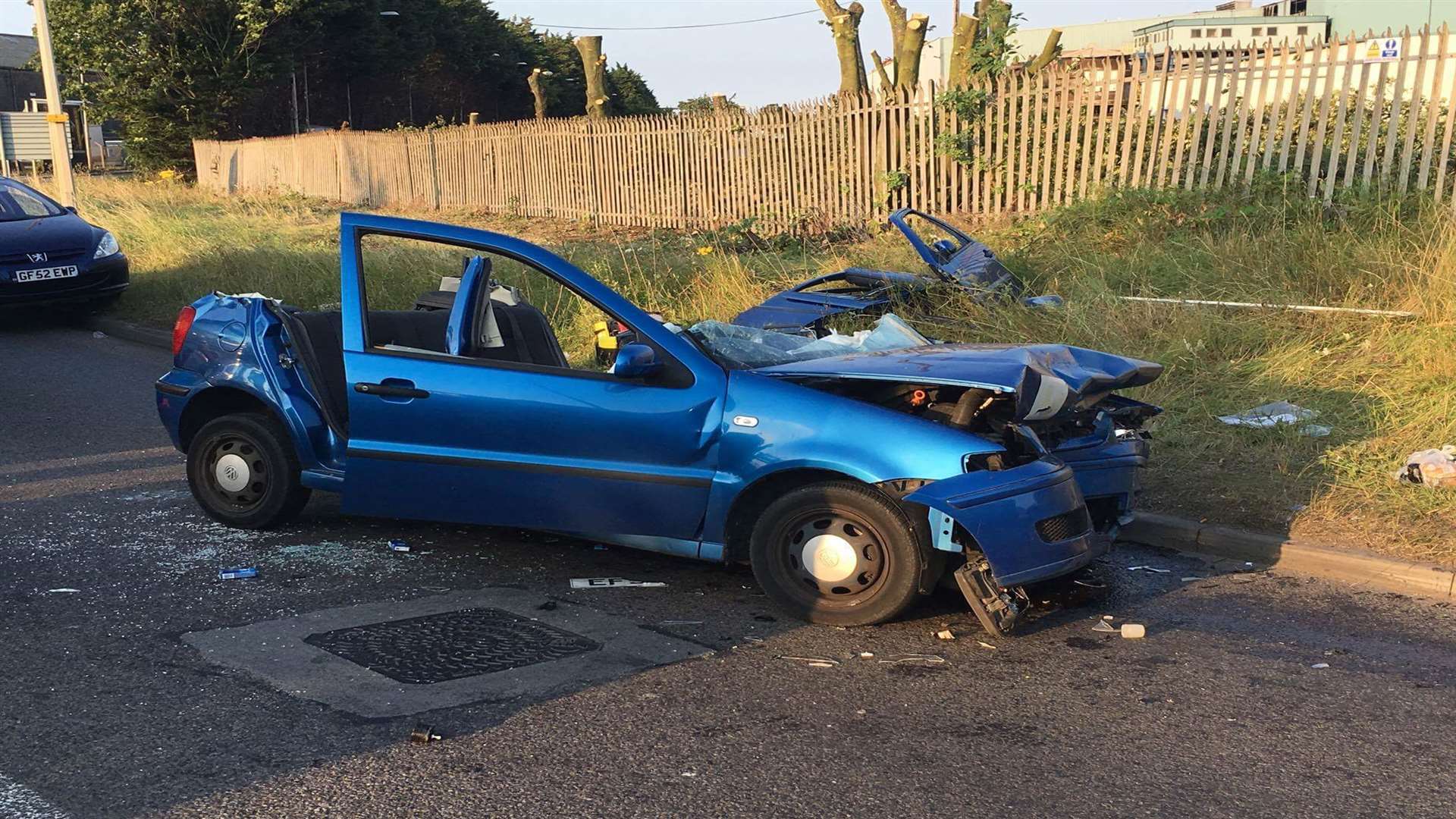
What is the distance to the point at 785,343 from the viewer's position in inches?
237

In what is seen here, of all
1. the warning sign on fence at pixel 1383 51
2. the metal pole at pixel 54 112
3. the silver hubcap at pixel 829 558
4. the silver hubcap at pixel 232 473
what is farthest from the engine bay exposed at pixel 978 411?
the metal pole at pixel 54 112

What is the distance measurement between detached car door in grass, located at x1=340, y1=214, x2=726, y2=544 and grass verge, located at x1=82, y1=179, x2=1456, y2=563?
112 inches

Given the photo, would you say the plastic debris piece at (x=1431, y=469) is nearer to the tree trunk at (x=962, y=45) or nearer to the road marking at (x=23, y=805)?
the road marking at (x=23, y=805)

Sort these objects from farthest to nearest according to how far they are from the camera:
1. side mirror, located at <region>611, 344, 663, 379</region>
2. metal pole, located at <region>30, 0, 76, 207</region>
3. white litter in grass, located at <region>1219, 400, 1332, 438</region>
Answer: metal pole, located at <region>30, 0, 76, 207</region>, white litter in grass, located at <region>1219, 400, 1332, 438</region>, side mirror, located at <region>611, 344, 663, 379</region>

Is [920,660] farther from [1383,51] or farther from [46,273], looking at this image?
[46,273]

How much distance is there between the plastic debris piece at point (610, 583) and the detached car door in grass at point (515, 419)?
29 centimetres

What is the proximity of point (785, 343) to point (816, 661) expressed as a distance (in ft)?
5.99

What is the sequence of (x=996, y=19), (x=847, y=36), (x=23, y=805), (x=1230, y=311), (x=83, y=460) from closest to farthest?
(x=23, y=805), (x=83, y=460), (x=1230, y=311), (x=996, y=19), (x=847, y=36)

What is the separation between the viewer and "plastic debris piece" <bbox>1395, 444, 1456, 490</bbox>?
6.48 meters

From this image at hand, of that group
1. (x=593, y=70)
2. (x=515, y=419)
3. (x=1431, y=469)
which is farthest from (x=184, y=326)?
(x=593, y=70)

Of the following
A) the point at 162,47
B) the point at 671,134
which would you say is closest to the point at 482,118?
the point at 162,47

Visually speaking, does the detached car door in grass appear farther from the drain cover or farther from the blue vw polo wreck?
the drain cover

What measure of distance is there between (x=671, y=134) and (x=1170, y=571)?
45.9 ft

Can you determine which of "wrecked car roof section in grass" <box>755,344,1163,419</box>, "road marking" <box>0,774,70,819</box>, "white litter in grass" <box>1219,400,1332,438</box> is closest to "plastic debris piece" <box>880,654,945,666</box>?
"wrecked car roof section in grass" <box>755,344,1163,419</box>
